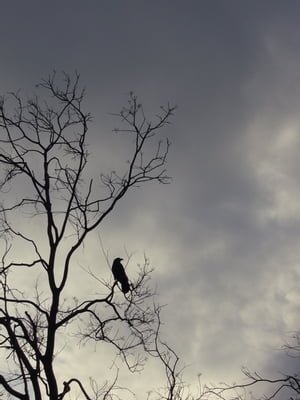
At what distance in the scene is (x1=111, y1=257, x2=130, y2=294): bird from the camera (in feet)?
31.2

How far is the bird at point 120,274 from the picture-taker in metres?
9.52

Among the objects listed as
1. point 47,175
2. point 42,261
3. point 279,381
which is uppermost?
point 47,175

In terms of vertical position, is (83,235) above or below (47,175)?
below

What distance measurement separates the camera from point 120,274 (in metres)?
9.91

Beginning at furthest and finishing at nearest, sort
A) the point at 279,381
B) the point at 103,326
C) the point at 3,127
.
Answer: the point at 3,127 → the point at 103,326 → the point at 279,381

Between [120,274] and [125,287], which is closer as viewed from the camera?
[125,287]

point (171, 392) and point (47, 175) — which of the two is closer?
point (171, 392)

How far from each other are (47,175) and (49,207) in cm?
61

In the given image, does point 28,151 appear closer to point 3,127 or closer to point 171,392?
point 3,127

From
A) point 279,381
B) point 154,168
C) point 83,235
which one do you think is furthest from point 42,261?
point 279,381

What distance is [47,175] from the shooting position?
9.91 metres

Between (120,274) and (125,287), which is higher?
(120,274)

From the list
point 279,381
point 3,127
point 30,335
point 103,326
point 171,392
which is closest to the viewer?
point 279,381

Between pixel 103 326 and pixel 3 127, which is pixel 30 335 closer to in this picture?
pixel 103 326
